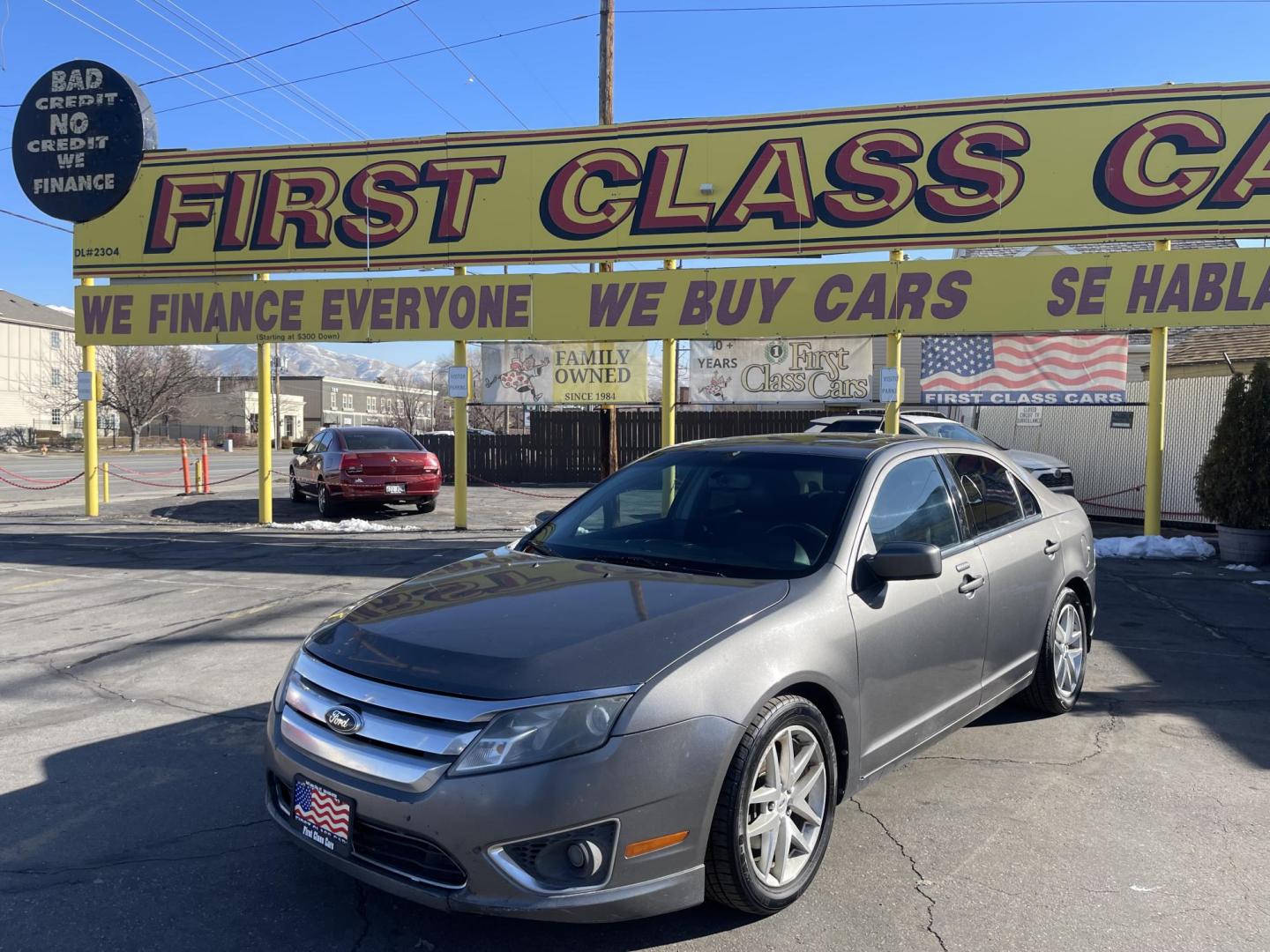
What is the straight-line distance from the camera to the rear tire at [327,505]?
15.8m

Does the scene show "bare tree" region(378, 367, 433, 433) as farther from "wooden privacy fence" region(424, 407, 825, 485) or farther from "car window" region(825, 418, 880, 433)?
"car window" region(825, 418, 880, 433)

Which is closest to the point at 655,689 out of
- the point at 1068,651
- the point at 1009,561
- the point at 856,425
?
the point at 1009,561

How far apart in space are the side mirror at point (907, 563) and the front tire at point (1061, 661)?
1880 millimetres

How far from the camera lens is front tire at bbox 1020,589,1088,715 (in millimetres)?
5344

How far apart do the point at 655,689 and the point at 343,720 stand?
3.27ft

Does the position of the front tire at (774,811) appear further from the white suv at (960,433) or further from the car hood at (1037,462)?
the car hood at (1037,462)

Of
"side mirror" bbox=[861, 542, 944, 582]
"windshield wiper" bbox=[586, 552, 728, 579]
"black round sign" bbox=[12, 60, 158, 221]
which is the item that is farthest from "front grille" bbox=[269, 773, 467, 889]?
"black round sign" bbox=[12, 60, 158, 221]

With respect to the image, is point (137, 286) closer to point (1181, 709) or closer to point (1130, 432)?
point (1181, 709)

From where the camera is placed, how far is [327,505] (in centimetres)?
1594

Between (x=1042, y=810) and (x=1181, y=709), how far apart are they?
2.05 m

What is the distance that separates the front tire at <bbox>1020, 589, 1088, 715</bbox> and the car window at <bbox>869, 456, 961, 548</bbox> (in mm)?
1137

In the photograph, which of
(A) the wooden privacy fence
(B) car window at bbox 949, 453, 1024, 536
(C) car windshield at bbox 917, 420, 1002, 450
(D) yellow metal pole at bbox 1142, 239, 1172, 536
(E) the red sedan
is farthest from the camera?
(A) the wooden privacy fence

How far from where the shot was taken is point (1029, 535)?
5.26 m

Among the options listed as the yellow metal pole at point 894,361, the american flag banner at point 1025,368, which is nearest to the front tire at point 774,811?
the yellow metal pole at point 894,361
